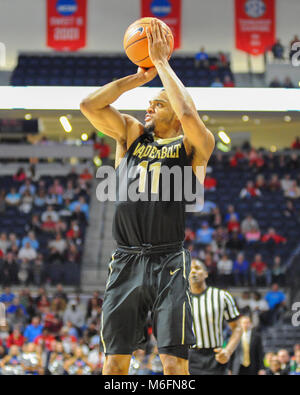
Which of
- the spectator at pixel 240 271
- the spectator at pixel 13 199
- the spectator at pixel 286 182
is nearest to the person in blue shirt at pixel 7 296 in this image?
the spectator at pixel 13 199

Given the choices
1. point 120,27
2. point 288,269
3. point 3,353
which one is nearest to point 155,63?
point 3,353

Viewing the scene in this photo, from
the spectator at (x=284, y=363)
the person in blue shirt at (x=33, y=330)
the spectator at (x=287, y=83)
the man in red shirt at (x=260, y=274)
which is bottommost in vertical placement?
the spectator at (x=284, y=363)

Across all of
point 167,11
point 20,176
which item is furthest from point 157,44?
point 20,176

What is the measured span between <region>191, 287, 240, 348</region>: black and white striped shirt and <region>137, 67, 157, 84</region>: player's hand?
9.29 ft

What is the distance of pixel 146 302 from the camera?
140 inches

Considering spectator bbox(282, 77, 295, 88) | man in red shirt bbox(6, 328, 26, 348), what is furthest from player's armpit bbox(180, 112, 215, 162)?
spectator bbox(282, 77, 295, 88)

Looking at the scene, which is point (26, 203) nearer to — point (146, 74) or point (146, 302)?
point (146, 74)

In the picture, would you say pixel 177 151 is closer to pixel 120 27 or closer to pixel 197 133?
pixel 197 133

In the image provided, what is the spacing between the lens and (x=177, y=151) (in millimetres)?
3684

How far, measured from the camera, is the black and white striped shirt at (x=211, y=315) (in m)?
5.91

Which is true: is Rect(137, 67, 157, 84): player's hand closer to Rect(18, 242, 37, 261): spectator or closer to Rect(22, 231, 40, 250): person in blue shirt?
Rect(18, 242, 37, 261): spectator

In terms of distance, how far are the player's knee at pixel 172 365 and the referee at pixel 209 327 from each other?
2.42 m

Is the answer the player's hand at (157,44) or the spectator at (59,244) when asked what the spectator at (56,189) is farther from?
the player's hand at (157,44)

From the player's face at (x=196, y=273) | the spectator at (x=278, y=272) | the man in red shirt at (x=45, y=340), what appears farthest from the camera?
the spectator at (x=278, y=272)
